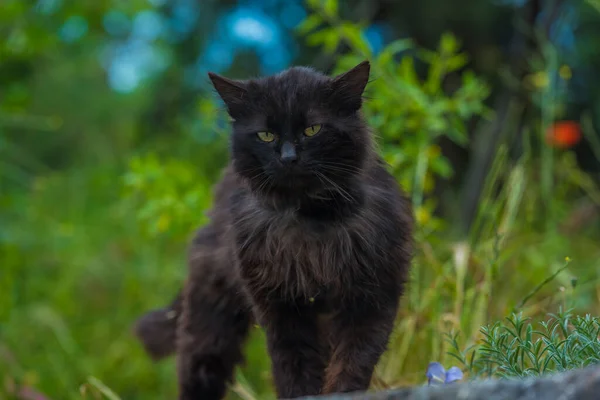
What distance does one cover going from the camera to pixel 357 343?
242cm

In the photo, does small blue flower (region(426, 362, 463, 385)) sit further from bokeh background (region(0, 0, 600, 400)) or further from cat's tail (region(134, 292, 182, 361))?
cat's tail (region(134, 292, 182, 361))

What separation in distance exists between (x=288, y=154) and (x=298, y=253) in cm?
35

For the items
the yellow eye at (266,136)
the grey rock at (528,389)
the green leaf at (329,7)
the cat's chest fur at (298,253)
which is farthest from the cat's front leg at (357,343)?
the green leaf at (329,7)

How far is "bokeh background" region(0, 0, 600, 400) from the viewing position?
3.72 m

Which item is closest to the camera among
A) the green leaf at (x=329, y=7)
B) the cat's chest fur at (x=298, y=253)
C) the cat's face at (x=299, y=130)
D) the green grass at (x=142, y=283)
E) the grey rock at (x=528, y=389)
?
the grey rock at (x=528, y=389)

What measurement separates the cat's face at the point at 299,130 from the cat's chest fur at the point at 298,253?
0.14m

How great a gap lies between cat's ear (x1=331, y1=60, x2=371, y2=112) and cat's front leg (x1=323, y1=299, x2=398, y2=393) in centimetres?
61

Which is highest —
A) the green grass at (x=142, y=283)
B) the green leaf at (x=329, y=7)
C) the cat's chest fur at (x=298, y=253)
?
the green leaf at (x=329, y=7)

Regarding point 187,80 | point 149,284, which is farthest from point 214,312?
point 187,80

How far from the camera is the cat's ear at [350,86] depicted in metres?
2.36

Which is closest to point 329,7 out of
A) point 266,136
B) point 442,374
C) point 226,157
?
point 266,136

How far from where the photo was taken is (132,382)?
4.83 m

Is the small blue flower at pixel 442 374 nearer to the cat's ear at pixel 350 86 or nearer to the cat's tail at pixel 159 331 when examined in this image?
the cat's ear at pixel 350 86

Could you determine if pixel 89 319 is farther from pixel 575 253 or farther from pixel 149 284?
pixel 575 253
